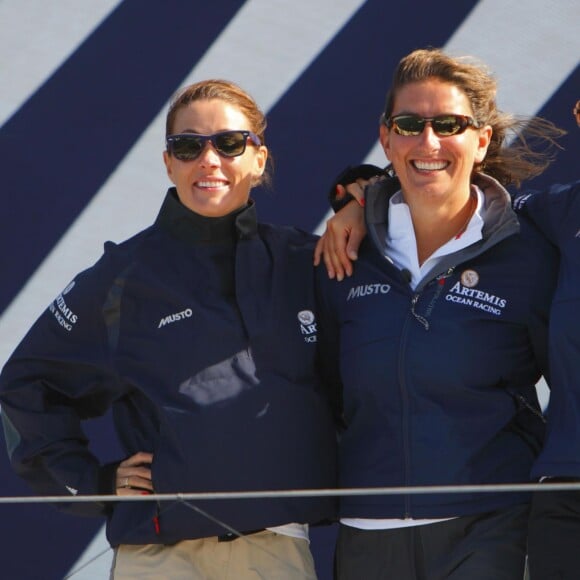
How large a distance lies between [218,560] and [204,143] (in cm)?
81

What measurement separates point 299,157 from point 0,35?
0.90 m

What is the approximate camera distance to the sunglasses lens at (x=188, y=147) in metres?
2.50

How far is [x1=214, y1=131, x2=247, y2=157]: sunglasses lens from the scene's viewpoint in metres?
2.51

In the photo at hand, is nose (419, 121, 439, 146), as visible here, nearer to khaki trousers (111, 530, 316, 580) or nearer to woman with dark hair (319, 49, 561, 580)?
woman with dark hair (319, 49, 561, 580)

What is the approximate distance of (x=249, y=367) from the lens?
2.40 metres

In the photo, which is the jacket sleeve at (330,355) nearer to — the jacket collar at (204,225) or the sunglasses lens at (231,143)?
the jacket collar at (204,225)

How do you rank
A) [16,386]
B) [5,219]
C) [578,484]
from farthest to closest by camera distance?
[5,219], [16,386], [578,484]

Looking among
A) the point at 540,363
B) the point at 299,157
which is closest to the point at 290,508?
the point at 540,363

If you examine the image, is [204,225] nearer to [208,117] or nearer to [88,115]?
[208,117]

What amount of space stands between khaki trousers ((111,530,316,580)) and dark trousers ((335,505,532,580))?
0.67ft

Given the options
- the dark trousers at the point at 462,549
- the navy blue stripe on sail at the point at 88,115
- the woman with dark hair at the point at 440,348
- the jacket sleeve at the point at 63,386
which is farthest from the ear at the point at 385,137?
the navy blue stripe on sail at the point at 88,115

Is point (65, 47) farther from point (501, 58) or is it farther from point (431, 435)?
point (431, 435)

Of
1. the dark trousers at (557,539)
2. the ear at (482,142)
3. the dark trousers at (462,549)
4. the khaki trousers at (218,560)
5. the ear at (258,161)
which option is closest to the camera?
the dark trousers at (557,539)

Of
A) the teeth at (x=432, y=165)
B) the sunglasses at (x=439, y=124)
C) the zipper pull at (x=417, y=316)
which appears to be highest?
the sunglasses at (x=439, y=124)
